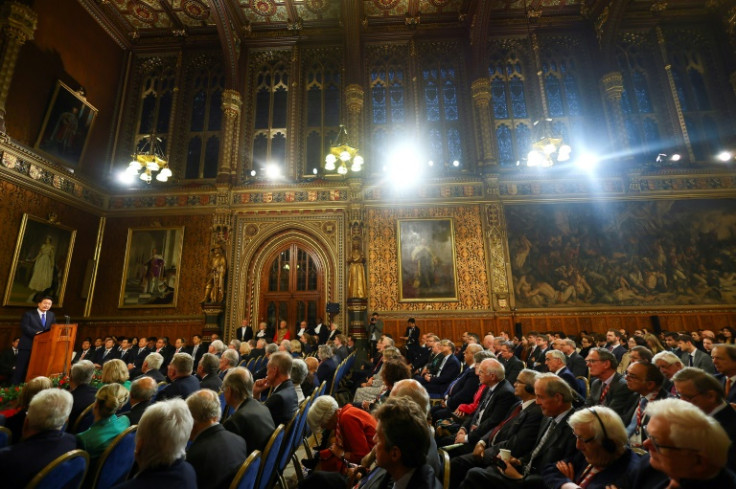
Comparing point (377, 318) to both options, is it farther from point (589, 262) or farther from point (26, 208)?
point (26, 208)

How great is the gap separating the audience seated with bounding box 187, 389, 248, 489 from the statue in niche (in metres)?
9.07

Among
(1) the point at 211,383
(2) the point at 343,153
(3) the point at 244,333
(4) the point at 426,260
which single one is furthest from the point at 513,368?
(3) the point at 244,333

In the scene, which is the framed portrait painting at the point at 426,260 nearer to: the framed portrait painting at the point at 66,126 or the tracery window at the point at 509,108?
the tracery window at the point at 509,108

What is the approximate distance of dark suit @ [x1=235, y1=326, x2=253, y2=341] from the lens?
10.4m

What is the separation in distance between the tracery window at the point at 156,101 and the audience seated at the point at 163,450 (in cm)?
1324

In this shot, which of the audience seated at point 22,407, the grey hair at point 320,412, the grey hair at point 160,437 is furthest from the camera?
the grey hair at point 320,412

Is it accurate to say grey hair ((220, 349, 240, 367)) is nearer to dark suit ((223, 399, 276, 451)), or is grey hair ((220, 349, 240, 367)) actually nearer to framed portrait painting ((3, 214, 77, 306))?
dark suit ((223, 399, 276, 451))

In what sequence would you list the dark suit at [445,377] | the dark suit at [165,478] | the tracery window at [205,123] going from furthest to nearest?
the tracery window at [205,123]
the dark suit at [445,377]
the dark suit at [165,478]

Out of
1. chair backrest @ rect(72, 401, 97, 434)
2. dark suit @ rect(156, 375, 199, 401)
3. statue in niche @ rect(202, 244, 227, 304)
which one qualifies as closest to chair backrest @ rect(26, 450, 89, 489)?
chair backrest @ rect(72, 401, 97, 434)

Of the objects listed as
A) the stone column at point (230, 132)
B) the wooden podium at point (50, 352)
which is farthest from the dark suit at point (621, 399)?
the stone column at point (230, 132)

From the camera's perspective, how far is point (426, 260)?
1132cm

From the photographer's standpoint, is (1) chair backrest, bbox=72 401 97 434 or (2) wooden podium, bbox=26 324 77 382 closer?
(1) chair backrest, bbox=72 401 97 434

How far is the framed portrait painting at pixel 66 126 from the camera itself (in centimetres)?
1021

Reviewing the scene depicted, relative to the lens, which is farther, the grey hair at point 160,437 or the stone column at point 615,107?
the stone column at point 615,107
